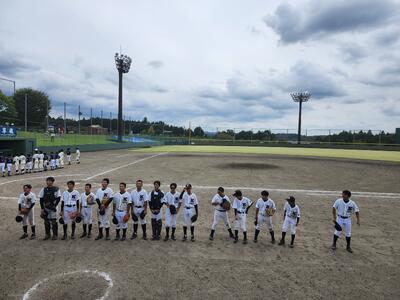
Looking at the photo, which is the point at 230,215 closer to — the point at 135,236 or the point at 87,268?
the point at 135,236

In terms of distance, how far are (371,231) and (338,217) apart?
2.46m

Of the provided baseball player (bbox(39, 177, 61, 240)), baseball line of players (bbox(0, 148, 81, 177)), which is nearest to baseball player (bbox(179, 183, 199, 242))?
baseball player (bbox(39, 177, 61, 240))

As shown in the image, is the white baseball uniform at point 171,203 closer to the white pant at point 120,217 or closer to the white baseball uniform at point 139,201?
→ the white baseball uniform at point 139,201

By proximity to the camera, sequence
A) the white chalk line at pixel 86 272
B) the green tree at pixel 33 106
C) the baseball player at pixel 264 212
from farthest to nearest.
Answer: the green tree at pixel 33 106
the baseball player at pixel 264 212
the white chalk line at pixel 86 272

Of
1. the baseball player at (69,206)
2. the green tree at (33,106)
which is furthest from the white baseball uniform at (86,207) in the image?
Result: the green tree at (33,106)

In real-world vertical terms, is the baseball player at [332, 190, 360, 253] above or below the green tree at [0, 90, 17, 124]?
below

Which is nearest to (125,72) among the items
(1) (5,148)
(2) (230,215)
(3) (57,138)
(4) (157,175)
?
(3) (57,138)

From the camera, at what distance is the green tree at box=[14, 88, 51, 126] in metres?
35.9

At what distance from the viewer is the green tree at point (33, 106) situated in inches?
1413

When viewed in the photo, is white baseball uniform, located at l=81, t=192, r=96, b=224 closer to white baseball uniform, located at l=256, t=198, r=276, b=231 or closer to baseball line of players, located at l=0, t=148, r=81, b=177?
white baseball uniform, located at l=256, t=198, r=276, b=231

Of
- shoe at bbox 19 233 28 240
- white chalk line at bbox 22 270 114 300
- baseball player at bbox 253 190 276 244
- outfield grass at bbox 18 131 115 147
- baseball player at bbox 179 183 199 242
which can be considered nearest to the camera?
white chalk line at bbox 22 270 114 300

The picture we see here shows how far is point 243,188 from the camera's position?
57.5 feet

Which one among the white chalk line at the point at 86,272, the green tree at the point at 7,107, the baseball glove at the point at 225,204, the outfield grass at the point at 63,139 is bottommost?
the white chalk line at the point at 86,272

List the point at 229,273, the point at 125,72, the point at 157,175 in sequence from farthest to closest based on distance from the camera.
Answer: the point at 125,72
the point at 157,175
the point at 229,273
